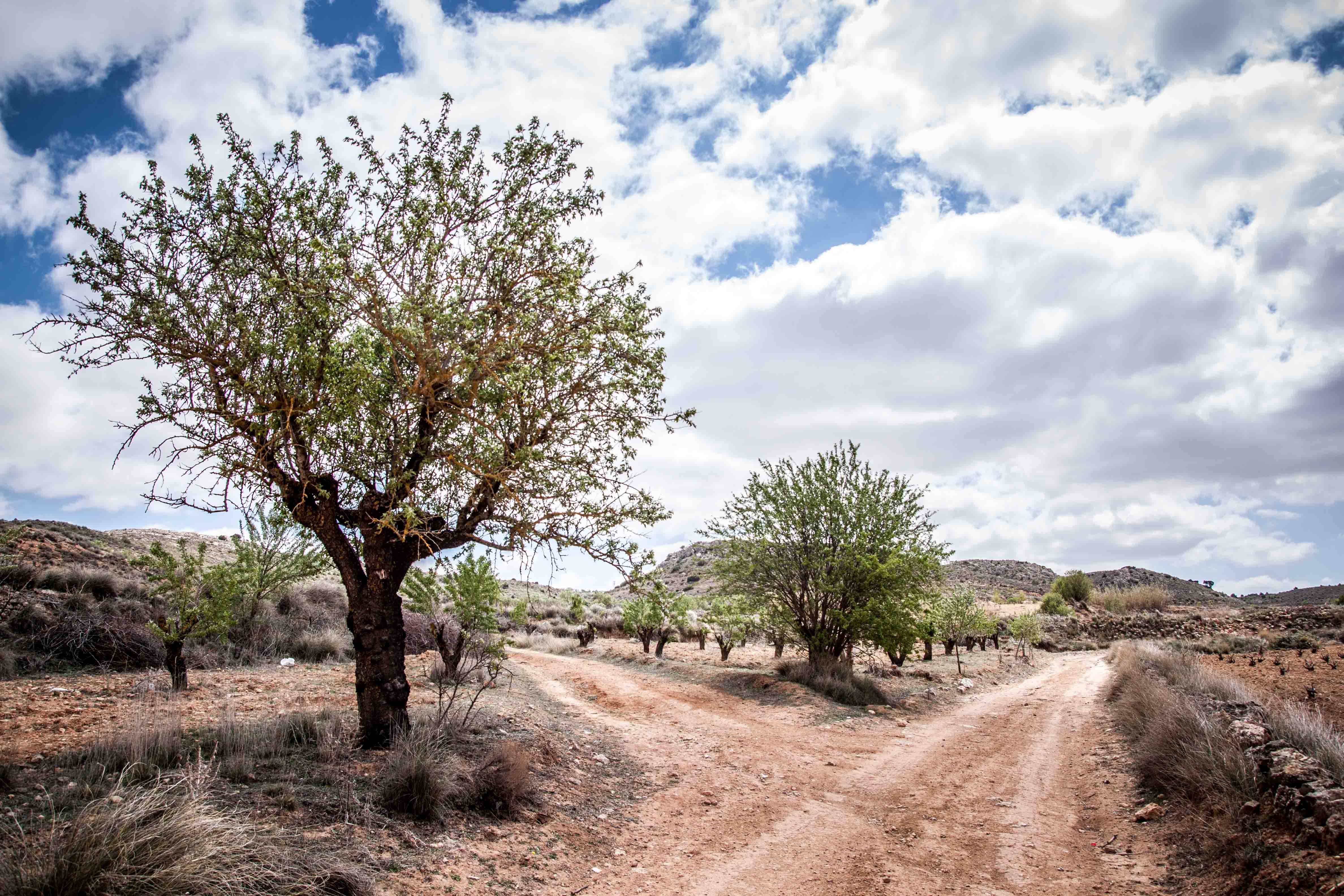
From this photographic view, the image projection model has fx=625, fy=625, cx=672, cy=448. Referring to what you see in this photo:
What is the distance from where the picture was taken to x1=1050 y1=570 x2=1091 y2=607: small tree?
5988 centimetres

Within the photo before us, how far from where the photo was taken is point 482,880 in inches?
221

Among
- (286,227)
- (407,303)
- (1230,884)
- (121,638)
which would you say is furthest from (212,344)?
(1230,884)

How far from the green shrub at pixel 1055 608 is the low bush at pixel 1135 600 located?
456cm

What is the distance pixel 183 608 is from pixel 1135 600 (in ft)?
227

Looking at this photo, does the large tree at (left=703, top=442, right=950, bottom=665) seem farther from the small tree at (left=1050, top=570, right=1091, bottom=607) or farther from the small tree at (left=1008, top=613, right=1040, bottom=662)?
the small tree at (left=1050, top=570, right=1091, bottom=607)

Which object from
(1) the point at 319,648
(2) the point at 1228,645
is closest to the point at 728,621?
(1) the point at 319,648

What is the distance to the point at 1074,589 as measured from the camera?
6081 centimetres

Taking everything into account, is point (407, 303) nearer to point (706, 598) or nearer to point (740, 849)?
point (740, 849)

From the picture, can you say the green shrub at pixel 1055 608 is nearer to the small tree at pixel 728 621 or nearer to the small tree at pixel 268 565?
the small tree at pixel 728 621

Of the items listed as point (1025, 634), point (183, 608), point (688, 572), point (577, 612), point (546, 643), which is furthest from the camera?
point (688, 572)

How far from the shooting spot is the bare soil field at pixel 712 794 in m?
6.01

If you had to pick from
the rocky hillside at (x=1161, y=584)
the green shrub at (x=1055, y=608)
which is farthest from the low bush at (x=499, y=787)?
the rocky hillside at (x=1161, y=584)

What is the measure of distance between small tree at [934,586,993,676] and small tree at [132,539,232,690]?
2857 centimetres

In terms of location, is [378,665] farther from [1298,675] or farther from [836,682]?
[1298,675]
